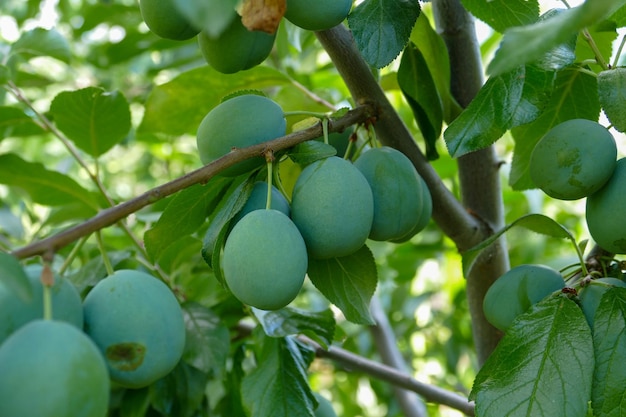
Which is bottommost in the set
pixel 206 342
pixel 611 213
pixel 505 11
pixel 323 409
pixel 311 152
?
pixel 323 409

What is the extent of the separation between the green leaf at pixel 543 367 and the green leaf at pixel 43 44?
998 millimetres

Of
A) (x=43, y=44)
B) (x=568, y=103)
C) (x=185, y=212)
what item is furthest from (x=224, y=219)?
(x=43, y=44)

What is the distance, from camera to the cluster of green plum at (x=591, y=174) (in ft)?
2.71

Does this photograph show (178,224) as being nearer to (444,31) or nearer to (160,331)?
(160,331)

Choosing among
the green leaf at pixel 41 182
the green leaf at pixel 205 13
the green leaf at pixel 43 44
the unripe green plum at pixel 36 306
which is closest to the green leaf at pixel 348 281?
the unripe green plum at pixel 36 306

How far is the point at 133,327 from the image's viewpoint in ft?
2.14

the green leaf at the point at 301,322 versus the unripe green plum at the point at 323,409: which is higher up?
the green leaf at the point at 301,322

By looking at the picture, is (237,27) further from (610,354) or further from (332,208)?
(610,354)

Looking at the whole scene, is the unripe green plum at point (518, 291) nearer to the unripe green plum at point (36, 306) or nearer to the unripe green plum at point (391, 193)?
the unripe green plum at point (391, 193)

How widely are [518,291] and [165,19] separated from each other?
53 centimetres

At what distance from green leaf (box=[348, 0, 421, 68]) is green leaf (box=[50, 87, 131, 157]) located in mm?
522

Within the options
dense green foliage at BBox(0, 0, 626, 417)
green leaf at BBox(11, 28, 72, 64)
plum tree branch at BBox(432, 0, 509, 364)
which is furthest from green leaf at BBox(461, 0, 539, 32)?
green leaf at BBox(11, 28, 72, 64)

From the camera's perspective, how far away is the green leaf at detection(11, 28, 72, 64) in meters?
1.38

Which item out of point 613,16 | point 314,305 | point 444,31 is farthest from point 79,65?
point 613,16
